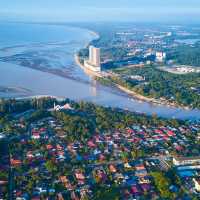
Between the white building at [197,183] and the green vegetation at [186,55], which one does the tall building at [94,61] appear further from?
the white building at [197,183]

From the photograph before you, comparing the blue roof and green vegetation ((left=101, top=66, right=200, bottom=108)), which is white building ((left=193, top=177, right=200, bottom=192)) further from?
green vegetation ((left=101, top=66, right=200, bottom=108))

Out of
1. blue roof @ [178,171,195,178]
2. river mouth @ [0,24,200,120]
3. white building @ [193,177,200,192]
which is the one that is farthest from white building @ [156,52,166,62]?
white building @ [193,177,200,192]

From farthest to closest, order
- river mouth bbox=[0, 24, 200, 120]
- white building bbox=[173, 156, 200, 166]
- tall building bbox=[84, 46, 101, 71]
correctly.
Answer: tall building bbox=[84, 46, 101, 71] < river mouth bbox=[0, 24, 200, 120] < white building bbox=[173, 156, 200, 166]

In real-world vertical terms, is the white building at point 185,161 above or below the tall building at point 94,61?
below

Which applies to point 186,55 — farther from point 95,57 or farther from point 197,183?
point 197,183

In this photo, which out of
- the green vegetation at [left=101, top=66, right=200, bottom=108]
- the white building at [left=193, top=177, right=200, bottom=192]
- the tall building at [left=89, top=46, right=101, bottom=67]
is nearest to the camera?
the white building at [left=193, top=177, right=200, bottom=192]

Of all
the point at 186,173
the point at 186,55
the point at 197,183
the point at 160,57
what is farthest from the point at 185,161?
the point at 186,55

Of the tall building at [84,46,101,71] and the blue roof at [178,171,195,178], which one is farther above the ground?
the tall building at [84,46,101,71]

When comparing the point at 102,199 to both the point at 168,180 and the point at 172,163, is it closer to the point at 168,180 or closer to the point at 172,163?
the point at 168,180

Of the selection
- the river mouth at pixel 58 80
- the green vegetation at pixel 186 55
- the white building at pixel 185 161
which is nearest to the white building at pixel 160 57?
the green vegetation at pixel 186 55

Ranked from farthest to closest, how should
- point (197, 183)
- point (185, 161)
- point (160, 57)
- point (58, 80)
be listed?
point (160, 57), point (58, 80), point (185, 161), point (197, 183)

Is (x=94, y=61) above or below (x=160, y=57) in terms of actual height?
above

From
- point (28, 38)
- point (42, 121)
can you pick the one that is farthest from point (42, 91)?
point (28, 38)
